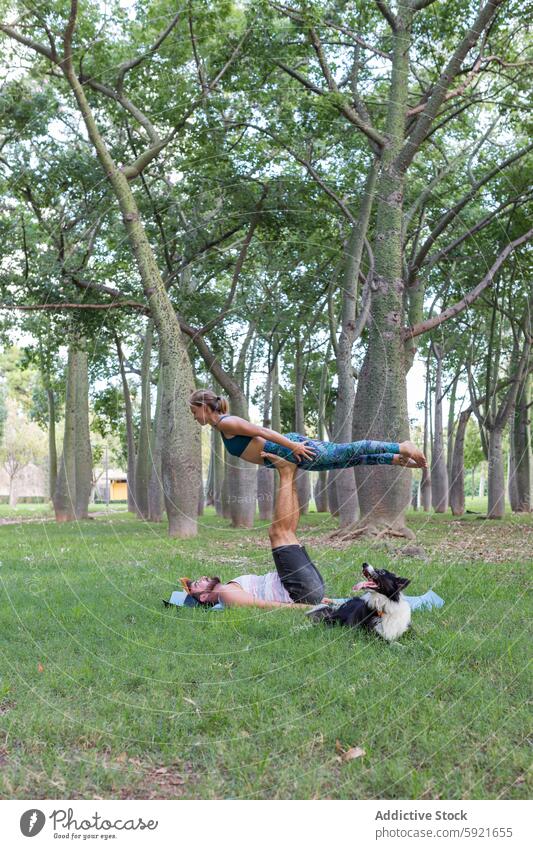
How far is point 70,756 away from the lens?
487 centimetres

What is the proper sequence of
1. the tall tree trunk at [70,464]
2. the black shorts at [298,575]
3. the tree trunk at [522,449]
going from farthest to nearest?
the tree trunk at [522,449]
the tall tree trunk at [70,464]
the black shorts at [298,575]

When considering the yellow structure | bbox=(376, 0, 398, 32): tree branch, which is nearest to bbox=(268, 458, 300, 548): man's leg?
bbox=(376, 0, 398, 32): tree branch

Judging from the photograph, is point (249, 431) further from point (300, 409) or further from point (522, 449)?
point (522, 449)

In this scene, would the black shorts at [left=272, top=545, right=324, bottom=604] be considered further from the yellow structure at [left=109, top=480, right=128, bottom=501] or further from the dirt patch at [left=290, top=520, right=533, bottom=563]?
the yellow structure at [left=109, top=480, right=128, bottom=501]

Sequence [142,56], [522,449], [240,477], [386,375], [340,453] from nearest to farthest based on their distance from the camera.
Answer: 1. [340,453]
2. [386,375]
3. [142,56]
4. [240,477]
5. [522,449]

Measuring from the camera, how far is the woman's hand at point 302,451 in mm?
7824

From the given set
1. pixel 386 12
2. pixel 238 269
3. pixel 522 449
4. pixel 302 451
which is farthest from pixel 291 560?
pixel 522 449

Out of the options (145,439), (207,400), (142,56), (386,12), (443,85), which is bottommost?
(207,400)

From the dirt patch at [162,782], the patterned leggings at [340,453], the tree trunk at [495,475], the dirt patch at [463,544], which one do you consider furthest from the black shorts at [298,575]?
the tree trunk at [495,475]

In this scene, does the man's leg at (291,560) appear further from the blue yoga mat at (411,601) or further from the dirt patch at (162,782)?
the dirt patch at (162,782)

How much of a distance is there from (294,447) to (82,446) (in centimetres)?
2097

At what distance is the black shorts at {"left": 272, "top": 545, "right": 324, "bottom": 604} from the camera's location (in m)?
8.34

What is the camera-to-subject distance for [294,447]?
7.81 metres

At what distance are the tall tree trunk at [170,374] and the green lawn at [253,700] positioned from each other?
8.67 metres
